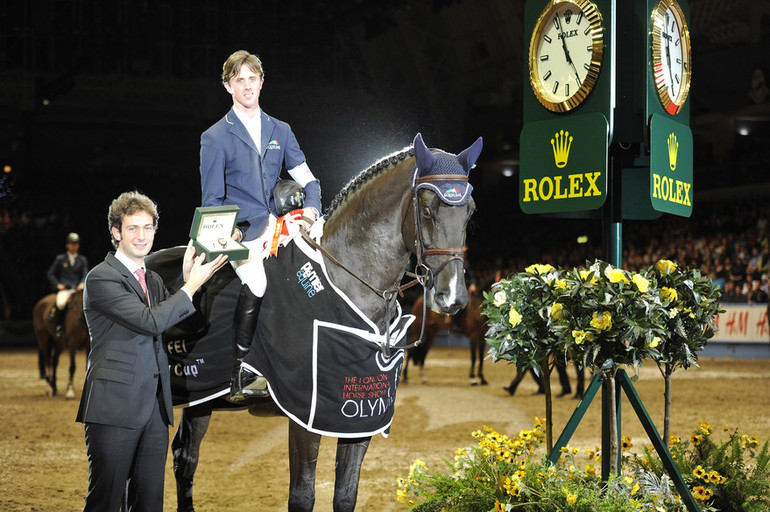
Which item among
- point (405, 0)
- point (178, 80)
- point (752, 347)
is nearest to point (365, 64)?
point (405, 0)

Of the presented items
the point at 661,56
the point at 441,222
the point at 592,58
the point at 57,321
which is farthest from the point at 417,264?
the point at 57,321

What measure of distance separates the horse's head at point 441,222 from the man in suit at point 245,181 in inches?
24.2

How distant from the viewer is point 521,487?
2998 mm

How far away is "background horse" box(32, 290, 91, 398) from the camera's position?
9.61m

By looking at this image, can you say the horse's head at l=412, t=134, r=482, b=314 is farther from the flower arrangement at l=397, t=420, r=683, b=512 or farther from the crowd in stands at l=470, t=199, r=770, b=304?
the crowd in stands at l=470, t=199, r=770, b=304

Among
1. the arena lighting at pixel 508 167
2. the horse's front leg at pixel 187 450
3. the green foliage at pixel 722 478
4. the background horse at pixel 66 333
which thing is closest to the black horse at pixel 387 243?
the horse's front leg at pixel 187 450

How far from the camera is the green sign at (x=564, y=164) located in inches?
126

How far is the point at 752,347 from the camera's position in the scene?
1510 centimetres

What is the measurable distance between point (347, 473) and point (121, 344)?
104 centimetres

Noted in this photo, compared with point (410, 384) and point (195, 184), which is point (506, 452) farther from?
point (195, 184)

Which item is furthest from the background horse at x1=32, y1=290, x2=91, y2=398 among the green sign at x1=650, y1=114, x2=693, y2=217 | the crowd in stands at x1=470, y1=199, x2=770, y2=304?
the crowd in stands at x1=470, y1=199, x2=770, y2=304

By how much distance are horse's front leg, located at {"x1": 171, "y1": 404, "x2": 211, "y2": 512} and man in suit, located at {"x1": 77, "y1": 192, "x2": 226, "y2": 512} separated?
104 centimetres

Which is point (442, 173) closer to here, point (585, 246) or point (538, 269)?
point (538, 269)

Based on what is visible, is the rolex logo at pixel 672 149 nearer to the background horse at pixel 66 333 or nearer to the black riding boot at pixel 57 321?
the background horse at pixel 66 333
